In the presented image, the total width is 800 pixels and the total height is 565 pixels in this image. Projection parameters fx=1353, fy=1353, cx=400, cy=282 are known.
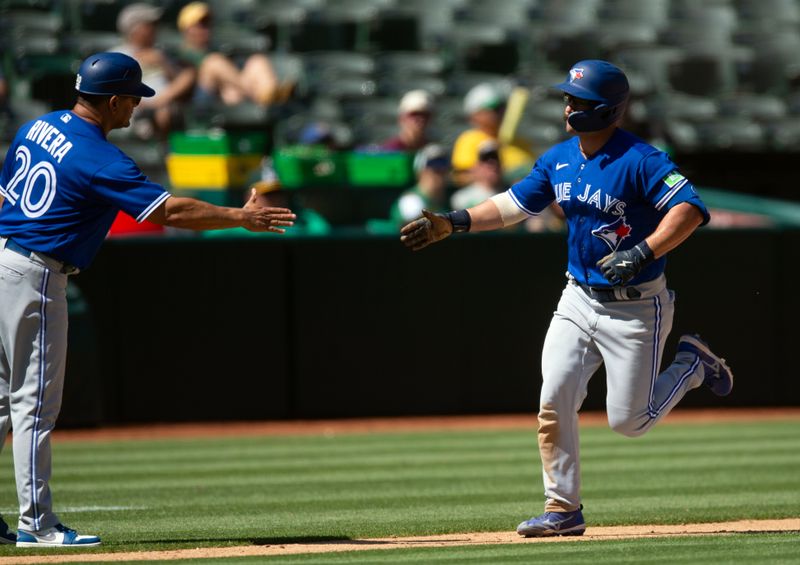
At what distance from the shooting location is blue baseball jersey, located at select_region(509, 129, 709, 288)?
5.96 meters

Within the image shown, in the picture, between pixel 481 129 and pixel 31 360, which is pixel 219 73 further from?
pixel 31 360

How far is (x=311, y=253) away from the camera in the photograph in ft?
39.5

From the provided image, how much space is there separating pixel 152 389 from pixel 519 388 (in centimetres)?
326

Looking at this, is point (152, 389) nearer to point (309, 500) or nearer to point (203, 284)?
point (203, 284)

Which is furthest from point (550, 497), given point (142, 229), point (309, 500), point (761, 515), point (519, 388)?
point (142, 229)

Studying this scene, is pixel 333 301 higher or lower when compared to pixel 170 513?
higher

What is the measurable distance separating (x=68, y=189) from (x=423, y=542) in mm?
2253

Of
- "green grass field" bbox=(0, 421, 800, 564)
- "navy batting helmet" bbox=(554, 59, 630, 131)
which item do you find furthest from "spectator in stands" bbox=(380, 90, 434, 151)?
"navy batting helmet" bbox=(554, 59, 630, 131)

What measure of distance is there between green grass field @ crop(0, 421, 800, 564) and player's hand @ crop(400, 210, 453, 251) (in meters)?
1.42

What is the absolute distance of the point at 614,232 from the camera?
6109mm

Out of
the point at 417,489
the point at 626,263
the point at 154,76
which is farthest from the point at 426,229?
the point at 154,76

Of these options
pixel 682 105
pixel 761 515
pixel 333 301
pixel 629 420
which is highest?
pixel 682 105

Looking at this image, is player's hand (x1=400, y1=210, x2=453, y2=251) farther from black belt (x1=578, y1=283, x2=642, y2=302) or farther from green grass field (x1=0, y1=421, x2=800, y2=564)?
green grass field (x1=0, y1=421, x2=800, y2=564)

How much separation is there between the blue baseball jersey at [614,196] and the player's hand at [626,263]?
22 cm
